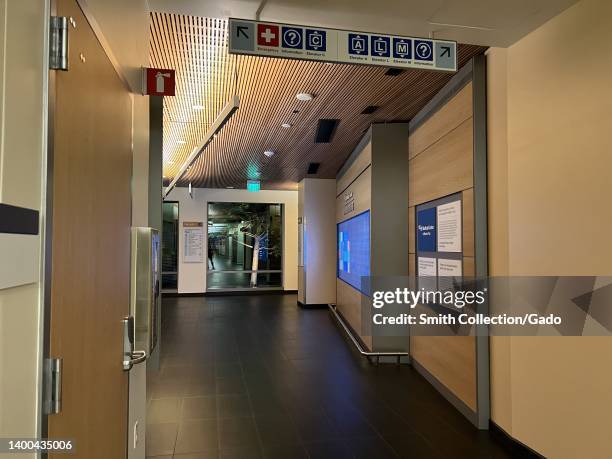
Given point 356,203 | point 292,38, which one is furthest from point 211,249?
point 292,38

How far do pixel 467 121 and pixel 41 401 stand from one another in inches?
143

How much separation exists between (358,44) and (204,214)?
9.94 m

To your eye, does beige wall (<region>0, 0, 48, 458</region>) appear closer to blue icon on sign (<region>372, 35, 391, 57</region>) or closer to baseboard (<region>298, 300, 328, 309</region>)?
blue icon on sign (<region>372, 35, 391, 57</region>)

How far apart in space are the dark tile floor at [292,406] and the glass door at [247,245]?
19.4 ft

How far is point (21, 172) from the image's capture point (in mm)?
985

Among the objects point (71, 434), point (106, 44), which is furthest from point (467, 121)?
point (71, 434)

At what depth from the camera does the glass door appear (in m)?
12.3

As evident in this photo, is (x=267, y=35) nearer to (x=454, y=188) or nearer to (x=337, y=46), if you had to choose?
(x=337, y=46)

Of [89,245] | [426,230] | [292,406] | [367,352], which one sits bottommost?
[292,406]

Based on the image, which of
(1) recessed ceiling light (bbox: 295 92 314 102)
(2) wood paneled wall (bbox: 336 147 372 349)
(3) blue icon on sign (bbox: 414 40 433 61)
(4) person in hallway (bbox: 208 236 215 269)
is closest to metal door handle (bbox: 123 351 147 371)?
(3) blue icon on sign (bbox: 414 40 433 61)

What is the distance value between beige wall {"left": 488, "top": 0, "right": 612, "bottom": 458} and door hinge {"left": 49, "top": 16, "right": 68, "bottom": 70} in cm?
261

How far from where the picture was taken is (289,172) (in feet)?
29.7

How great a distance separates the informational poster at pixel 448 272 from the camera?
373cm

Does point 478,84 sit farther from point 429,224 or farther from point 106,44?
point 106,44
